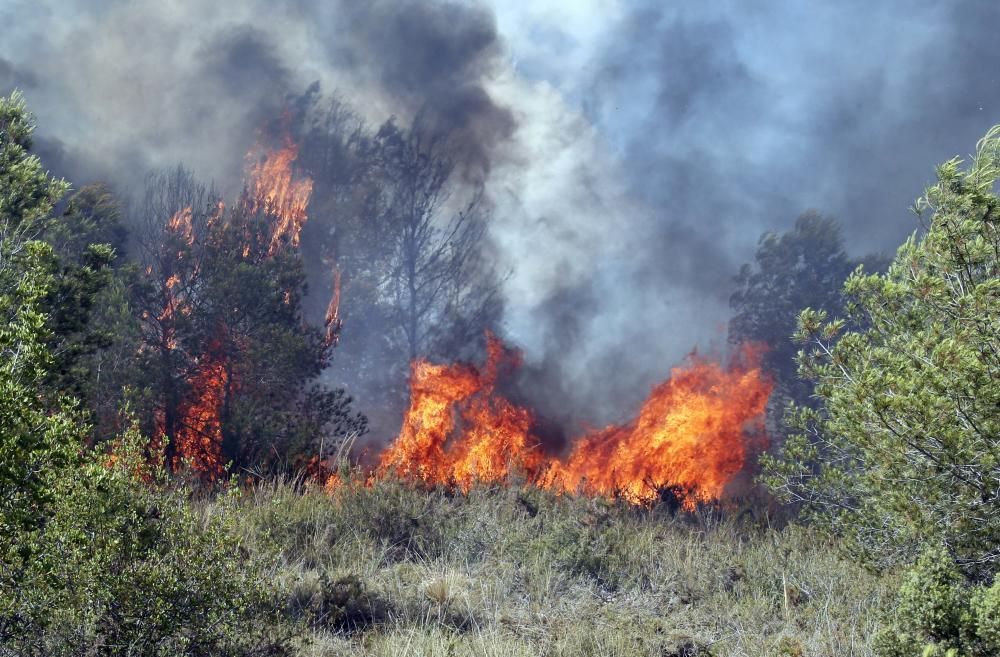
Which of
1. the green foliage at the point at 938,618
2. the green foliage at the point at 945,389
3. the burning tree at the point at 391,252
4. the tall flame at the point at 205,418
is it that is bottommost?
the green foliage at the point at 938,618

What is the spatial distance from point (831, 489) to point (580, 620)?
2.97m

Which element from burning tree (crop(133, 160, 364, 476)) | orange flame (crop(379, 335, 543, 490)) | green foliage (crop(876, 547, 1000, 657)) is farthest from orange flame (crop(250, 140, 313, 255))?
green foliage (crop(876, 547, 1000, 657))

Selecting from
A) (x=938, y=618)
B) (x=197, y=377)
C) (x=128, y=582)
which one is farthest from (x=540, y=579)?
(x=197, y=377)

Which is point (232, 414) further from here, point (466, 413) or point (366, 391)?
point (366, 391)

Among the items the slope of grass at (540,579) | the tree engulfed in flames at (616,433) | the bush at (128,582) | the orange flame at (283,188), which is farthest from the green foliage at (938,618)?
the orange flame at (283,188)

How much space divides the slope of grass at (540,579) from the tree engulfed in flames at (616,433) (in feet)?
19.8

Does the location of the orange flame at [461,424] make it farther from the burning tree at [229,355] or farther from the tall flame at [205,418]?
the tall flame at [205,418]

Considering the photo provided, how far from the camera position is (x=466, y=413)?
64.6 ft

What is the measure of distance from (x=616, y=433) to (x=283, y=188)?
16.4 meters

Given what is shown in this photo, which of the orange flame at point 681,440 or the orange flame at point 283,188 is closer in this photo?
the orange flame at point 681,440

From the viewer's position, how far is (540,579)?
7.66m

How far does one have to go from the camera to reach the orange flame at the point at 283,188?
25.6 meters

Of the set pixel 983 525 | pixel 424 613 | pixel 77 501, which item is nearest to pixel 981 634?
pixel 983 525

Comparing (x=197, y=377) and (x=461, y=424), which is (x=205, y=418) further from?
(x=461, y=424)
